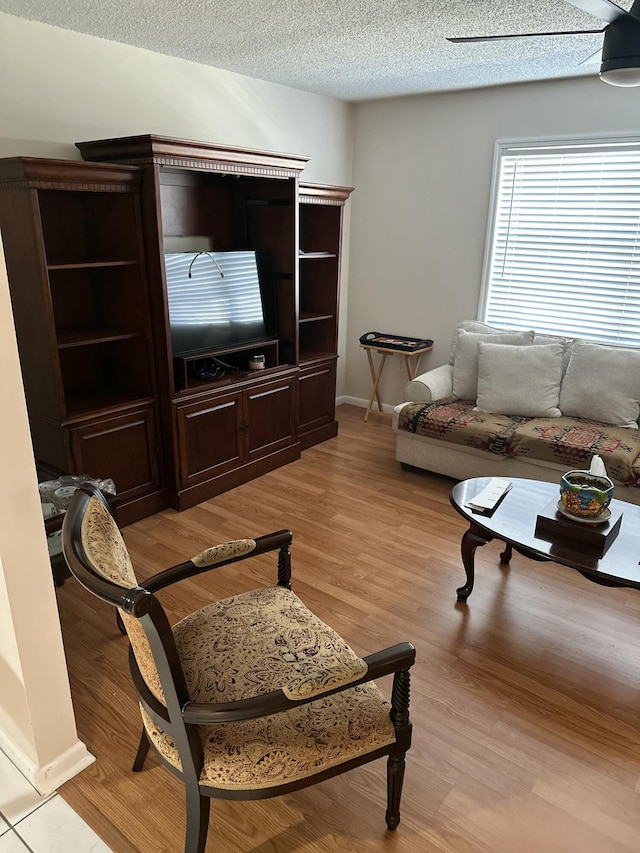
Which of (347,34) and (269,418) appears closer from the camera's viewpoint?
(347,34)

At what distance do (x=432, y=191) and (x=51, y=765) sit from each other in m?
4.41

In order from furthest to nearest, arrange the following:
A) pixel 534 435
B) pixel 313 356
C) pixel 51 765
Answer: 1. pixel 313 356
2. pixel 534 435
3. pixel 51 765

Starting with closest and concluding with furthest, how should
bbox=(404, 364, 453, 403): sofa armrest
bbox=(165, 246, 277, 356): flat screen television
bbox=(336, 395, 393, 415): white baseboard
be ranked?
bbox=(165, 246, 277, 356): flat screen television → bbox=(404, 364, 453, 403): sofa armrest → bbox=(336, 395, 393, 415): white baseboard

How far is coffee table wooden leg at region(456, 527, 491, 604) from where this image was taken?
102 inches

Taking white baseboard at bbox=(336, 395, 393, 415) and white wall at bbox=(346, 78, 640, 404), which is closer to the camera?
white wall at bbox=(346, 78, 640, 404)

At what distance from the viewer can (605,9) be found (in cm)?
203

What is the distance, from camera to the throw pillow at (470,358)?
13.5 feet

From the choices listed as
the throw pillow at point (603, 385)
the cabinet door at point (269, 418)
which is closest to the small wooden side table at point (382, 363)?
the cabinet door at point (269, 418)

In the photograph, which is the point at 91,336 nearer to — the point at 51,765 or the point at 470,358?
the point at 51,765

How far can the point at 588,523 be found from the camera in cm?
234

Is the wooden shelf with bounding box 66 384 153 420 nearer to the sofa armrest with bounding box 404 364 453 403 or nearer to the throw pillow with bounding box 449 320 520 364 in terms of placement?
the sofa armrest with bounding box 404 364 453 403

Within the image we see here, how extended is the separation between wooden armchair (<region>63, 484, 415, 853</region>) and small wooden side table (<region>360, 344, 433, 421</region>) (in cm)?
336

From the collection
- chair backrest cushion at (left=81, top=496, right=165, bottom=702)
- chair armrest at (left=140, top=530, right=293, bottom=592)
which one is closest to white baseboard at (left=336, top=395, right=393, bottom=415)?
chair armrest at (left=140, top=530, right=293, bottom=592)

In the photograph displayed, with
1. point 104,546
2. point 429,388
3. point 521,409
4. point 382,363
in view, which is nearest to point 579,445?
point 521,409
